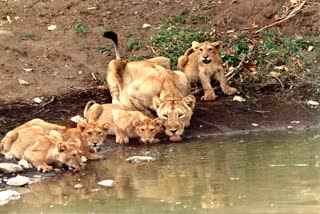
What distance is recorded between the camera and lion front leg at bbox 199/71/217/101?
43.8ft

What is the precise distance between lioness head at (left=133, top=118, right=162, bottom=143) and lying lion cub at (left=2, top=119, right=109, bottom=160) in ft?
1.76

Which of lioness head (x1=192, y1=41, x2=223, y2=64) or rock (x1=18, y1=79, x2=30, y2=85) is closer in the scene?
lioness head (x1=192, y1=41, x2=223, y2=64)

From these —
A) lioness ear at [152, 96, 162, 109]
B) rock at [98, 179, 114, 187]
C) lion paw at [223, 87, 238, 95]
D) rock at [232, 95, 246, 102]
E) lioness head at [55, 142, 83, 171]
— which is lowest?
rock at [98, 179, 114, 187]

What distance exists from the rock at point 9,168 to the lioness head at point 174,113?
244cm

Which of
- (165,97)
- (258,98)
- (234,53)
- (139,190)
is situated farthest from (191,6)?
(139,190)

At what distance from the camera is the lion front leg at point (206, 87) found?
43.8ft

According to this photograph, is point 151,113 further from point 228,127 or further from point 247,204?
point 247,204

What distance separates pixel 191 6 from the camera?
16.2m

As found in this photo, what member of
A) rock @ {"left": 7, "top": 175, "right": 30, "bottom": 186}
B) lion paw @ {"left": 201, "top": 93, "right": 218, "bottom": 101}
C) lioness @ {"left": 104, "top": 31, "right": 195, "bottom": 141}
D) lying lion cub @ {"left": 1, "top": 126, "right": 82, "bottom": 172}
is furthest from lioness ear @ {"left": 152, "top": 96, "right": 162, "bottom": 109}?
rock @ {"left": 7, "top": 175, "right": 30, "bottom": 186}

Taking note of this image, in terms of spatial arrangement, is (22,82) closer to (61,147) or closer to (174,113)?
(174,113)

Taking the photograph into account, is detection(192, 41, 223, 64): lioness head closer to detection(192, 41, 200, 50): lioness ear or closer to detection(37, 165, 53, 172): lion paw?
detection(192, 41, 200, 50): lioness ear

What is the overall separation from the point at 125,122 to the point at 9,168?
233 cm

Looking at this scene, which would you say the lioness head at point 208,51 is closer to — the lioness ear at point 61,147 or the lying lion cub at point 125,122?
the lying lion cub at point 125,122

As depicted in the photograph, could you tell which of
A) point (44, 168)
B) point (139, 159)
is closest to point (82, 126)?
point (139, 159)
